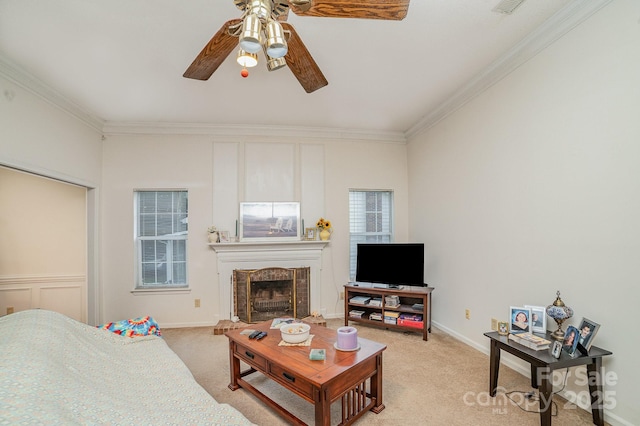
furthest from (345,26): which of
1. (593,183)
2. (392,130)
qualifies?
(392,130)

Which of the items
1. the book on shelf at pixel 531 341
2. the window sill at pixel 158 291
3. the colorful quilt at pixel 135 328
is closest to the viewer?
the book on shelf at pixel 531 341

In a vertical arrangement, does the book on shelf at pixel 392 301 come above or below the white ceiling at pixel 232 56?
below

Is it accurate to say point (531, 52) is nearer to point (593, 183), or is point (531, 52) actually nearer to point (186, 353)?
point (593, 183)

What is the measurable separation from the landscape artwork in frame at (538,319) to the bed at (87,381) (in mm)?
2195

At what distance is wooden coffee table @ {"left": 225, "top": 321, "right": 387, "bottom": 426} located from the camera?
1826 millimetres

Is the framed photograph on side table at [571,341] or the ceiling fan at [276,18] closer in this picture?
the ceiling fan at [276,18]

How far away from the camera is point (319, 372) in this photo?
188cm

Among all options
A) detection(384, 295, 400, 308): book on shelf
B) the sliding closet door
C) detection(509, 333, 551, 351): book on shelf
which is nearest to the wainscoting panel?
the sliding closet door

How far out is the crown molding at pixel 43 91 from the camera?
265 centimetres

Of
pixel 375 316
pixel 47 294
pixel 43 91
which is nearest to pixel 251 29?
pixel 43 91

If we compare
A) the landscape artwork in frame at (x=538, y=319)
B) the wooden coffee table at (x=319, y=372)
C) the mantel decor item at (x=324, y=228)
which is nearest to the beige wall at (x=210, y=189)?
the mantel decor item at (x=324, y=228)

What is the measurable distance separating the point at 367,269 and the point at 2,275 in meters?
4.82

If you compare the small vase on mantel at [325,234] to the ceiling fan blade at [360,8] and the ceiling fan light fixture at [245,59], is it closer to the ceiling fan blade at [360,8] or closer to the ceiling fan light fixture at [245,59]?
the ceiling fan light fixture at [245,59]

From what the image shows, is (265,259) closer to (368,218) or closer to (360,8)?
(368,218)
